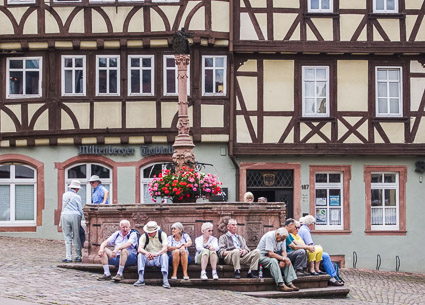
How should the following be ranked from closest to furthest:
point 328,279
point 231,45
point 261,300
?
point 261,300
point 328,279
point 231,45

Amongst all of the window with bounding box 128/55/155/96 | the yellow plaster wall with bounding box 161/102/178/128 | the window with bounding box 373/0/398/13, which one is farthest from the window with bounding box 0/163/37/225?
the window with bounding box 373/0/398/13

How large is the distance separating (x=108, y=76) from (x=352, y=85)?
7.07 meters

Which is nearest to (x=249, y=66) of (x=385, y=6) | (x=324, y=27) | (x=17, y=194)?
(x=324, y=27)

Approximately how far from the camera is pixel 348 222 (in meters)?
27.5

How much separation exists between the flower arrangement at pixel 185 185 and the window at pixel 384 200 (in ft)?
32.7

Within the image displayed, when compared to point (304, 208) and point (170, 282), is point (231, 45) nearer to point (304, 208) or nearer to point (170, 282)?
point (304, 208)

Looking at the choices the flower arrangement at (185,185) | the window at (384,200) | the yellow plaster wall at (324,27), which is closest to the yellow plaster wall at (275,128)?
the yellow plaster wall at (324,27)

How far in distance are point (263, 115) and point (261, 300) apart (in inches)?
455

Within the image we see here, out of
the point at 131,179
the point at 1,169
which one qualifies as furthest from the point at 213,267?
the point at 1,169

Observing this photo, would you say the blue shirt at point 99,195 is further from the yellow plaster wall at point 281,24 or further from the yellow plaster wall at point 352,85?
the yellow plaster wall at point 352,85

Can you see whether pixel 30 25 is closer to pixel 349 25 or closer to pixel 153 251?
pixel 349 25

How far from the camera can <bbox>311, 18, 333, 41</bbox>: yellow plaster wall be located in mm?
27219

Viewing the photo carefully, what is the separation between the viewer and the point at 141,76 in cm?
2683

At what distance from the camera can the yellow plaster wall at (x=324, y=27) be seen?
89.3 feet
